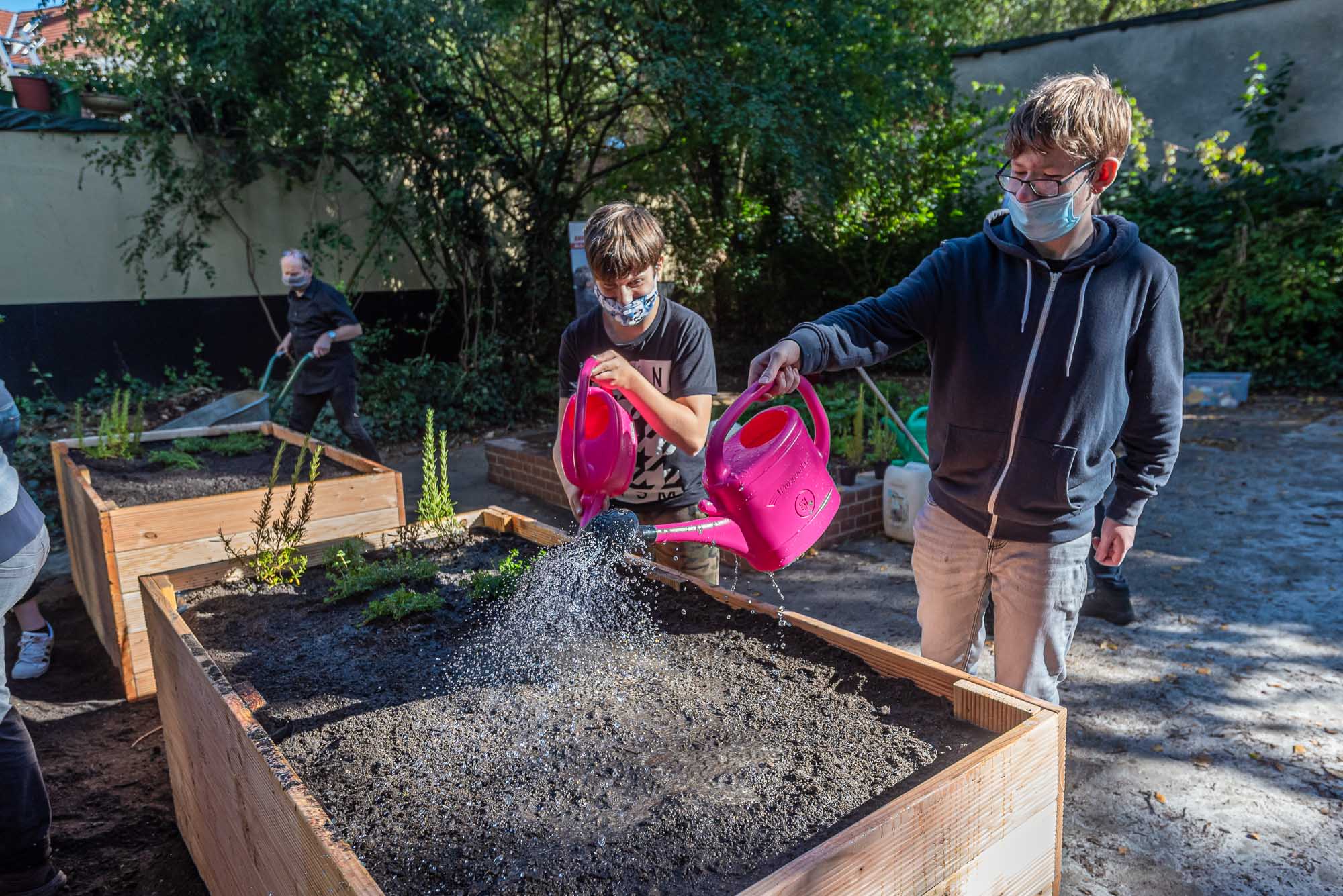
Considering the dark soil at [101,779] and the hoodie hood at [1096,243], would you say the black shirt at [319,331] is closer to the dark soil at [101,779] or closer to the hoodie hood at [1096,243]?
the dark soil at [101,779]

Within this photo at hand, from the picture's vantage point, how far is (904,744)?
60.6 inches

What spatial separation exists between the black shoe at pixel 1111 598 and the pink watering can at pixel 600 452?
8.46 ft

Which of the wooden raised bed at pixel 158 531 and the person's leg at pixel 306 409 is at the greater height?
the person's leg at pixel 306 409

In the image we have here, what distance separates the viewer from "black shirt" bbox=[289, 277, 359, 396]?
5.36 m

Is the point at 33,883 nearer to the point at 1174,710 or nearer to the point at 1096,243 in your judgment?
the point at 1096,243

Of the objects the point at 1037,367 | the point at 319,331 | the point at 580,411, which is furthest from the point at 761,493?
the point at 319,331

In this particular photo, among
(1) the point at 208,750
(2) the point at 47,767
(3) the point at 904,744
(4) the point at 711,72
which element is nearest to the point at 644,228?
(3) the point at 904,744

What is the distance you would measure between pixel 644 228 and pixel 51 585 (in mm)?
4272

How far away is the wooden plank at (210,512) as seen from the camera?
3012mm

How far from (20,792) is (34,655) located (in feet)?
5.79

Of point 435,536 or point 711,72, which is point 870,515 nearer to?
point 435,536

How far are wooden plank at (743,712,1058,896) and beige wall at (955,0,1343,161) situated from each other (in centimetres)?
1036

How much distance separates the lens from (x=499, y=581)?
2.34 meters

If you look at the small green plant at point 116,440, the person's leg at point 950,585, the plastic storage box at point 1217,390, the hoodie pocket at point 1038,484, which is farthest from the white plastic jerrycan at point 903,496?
the plastic storage box at point 1217,390
